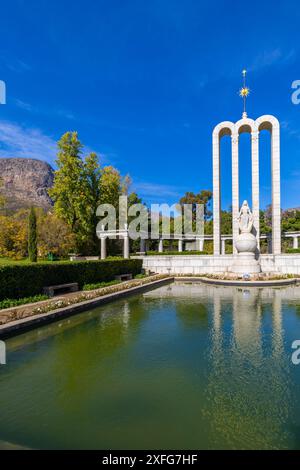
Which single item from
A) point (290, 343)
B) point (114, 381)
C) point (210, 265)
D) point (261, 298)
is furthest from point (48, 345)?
point (210, 265)

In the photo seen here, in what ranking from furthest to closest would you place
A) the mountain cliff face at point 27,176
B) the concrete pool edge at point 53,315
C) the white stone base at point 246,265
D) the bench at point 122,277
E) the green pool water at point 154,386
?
1. the mountain cliff face at point 27,176
2. the white stone base at point 246,265
3. the bench at point 122,277
4. the concrete pool edge at point 53,315
5. the green pool water at point 154,386

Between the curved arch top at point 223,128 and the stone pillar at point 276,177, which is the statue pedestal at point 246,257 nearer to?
the stone pillar at point 276,177

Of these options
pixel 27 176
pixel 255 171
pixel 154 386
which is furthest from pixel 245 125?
pixel 27 176

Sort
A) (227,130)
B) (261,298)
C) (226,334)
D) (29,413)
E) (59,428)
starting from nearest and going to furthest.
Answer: (59,428) → (29,413) → (226,334) → (261,298) → (227,130)

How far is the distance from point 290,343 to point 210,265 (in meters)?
18.2

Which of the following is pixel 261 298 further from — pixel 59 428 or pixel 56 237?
pixel 56 237

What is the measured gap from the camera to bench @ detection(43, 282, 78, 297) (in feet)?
41.2

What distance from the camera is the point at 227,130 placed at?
30.6 meters

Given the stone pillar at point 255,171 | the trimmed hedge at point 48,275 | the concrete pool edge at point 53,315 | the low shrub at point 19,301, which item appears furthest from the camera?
the stone pillar at point 255,171

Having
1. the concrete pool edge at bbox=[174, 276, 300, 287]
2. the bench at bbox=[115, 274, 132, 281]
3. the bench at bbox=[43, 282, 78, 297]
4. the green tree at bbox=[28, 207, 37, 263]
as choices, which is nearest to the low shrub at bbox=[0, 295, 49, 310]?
the bench at bbox=[43, 282, 78, 297]

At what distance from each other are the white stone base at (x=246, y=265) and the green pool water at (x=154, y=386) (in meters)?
13.5

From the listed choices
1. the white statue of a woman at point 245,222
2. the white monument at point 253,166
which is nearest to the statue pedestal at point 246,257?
the white statue of a woman at point 245,222

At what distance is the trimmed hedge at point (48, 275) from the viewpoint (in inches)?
420

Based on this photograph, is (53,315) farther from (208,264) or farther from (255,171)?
(255,171)
